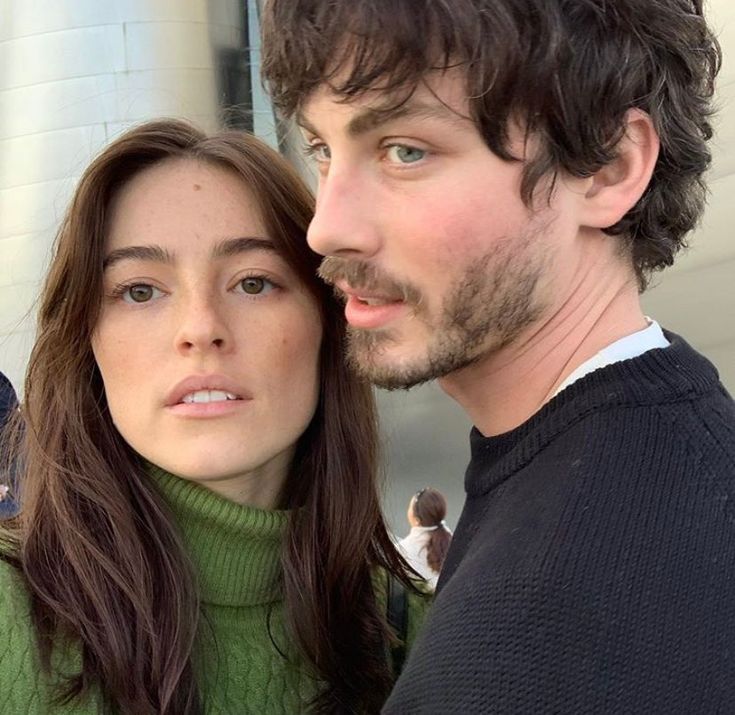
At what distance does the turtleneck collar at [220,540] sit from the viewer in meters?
1.90

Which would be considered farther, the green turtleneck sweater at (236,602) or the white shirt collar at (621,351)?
the green turtleneck sweater at (236,602)

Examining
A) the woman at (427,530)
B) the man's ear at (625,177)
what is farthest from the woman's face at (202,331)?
the woman at (427,530)

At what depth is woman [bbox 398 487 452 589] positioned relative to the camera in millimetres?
5016

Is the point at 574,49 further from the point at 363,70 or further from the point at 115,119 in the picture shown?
the point at 115,119

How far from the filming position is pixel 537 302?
4.60 ft

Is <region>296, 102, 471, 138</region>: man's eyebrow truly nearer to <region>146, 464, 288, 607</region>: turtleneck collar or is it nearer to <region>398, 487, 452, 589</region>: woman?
<region>146, 464, 288, 607</region>: turtleneck collar

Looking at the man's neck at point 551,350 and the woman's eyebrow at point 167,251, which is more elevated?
the man's neck at point 551,350

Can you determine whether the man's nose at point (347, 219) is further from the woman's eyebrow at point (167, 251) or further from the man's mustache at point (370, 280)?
the woman's eyebrow at point (167, 251)

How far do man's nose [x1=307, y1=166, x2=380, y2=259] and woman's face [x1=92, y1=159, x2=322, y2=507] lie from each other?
1.52 ft

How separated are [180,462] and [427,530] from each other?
3.61 metres

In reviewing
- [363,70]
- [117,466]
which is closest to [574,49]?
[363,70]

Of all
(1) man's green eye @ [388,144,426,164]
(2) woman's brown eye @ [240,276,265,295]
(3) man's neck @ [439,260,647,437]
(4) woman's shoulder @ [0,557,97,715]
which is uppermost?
(1) man's green eye @ [388,144,426,164]

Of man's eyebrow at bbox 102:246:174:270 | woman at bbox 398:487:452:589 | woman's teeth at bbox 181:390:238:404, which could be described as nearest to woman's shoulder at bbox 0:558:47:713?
woman's teeth at bbox 181:390:238:404

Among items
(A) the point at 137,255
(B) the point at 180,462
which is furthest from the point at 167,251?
(B) the point at 180,462
